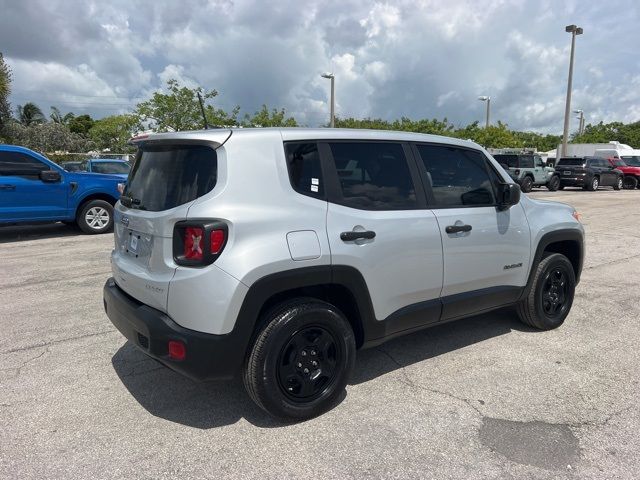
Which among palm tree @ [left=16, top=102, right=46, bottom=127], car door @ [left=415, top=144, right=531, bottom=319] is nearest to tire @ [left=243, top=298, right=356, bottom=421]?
car door @ [left=415, top=144, right=531, bottom=319]

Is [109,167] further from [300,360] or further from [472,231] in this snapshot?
[300,360]

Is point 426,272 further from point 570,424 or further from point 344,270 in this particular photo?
point 570,424

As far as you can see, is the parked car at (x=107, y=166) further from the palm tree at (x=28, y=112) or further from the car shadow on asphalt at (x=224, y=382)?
the palm tree at (x=28, y=112)

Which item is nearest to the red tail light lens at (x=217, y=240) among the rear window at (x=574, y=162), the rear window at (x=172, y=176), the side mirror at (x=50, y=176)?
the rear window at (x=172, y=176)

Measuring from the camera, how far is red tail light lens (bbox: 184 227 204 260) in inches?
110

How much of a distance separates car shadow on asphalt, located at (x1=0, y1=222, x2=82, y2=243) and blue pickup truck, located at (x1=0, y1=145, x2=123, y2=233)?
62 cm

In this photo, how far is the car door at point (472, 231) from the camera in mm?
3795

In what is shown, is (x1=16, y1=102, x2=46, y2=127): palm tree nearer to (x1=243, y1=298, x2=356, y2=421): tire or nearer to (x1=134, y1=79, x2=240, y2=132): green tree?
(x1=134, y1=79, x2=240, y2=132): green tree

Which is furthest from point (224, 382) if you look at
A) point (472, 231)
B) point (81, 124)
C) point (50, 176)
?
point (81, 124)

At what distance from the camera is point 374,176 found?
350 cm

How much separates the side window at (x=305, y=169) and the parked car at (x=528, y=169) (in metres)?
21.5

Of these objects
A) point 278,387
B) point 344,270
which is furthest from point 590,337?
point 278,387

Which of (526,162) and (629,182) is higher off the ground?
(526,162)

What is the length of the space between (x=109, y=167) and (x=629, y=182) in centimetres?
2692
